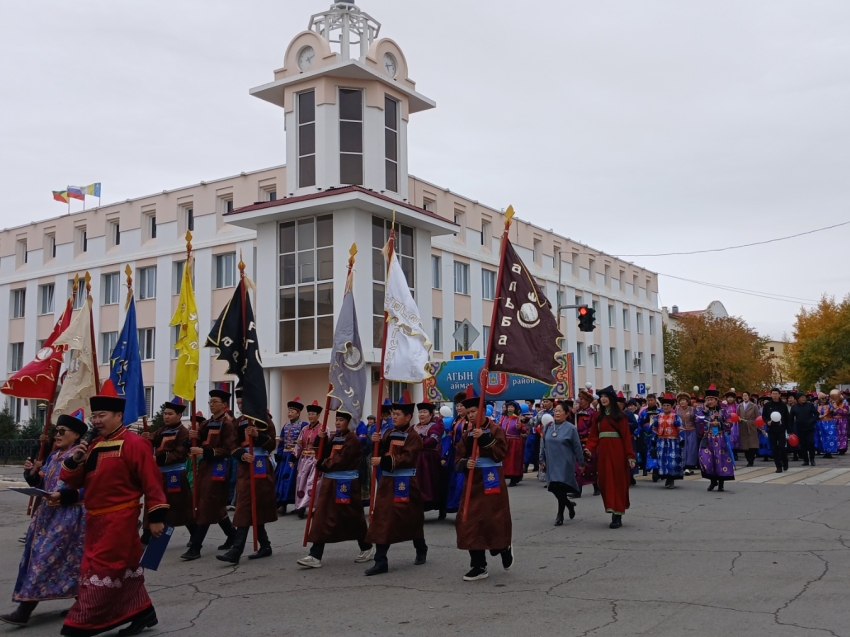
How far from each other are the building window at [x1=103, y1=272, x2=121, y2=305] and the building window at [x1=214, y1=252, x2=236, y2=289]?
21.9ft

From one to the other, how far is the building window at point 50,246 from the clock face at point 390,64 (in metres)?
23.1

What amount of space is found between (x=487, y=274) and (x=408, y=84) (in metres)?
13.9

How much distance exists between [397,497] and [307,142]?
20902mm

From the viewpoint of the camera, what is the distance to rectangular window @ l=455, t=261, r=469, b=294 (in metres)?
39.6

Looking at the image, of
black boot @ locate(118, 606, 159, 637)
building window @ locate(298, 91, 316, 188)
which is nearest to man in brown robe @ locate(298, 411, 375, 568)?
black boot @ locate(118, 606, 159, 637)

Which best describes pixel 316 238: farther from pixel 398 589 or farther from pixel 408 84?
pixel 398 589

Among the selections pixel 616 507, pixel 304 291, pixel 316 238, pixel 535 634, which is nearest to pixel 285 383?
pixel 304 291

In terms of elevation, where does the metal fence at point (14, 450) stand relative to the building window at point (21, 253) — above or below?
below

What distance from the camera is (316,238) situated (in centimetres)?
2809

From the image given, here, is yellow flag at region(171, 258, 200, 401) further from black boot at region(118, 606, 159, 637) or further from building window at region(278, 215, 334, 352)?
building window at region(278, 215, 334, 352)

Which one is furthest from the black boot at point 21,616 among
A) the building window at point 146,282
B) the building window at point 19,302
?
the building window at point 19,302

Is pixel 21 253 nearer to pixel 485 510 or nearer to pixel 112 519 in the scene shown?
pixel 485 510

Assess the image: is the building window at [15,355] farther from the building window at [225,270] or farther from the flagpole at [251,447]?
the flagpole at [251,447]

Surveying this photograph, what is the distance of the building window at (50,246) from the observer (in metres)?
43.7
